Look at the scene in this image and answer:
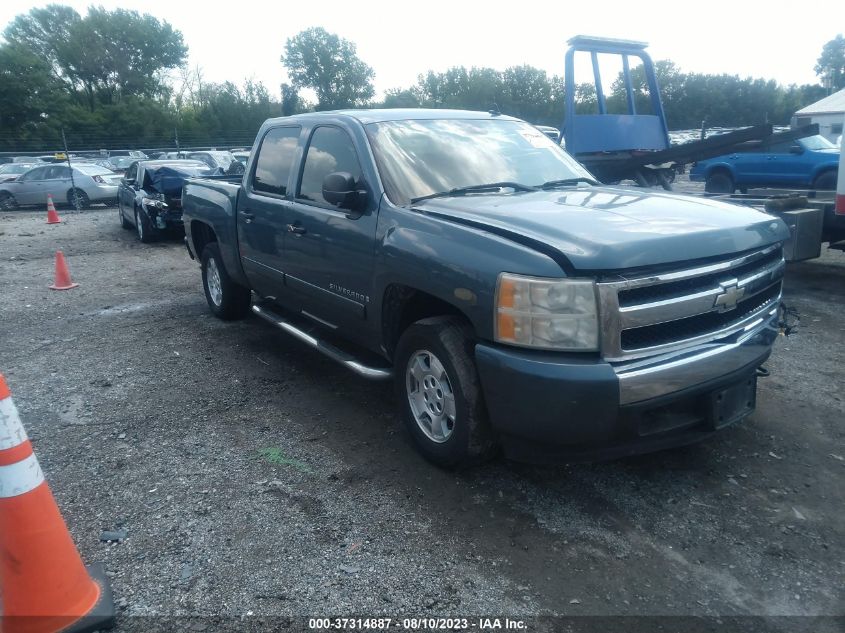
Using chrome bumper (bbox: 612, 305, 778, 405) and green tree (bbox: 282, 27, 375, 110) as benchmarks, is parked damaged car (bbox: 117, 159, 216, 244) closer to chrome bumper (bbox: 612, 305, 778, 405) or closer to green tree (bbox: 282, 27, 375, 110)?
chrome bumper (bbox: 612, 305, 778, 405)

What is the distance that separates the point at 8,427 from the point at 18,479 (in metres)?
0.21

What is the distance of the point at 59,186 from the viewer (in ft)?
69.7

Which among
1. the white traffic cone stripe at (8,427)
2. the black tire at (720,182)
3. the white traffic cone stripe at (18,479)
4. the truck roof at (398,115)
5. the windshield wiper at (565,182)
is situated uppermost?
the truck roof at (398,115)

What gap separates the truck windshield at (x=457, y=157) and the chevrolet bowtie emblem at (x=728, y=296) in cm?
154

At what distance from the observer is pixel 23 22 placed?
211 feet

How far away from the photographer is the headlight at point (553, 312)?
2984mm

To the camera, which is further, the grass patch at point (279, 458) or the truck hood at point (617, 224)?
the grass patch at point (279, 458)

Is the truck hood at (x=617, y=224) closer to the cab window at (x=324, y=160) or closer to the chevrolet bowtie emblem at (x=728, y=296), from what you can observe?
the chevrolet bowtie emblem at (x=728, y=296)

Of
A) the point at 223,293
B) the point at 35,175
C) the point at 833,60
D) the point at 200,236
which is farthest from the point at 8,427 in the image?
the point at 833,60

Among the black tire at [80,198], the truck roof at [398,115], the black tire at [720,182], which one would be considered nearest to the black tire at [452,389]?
the truck roof at [398,115]

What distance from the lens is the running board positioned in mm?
4109

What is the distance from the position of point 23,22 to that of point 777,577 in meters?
78.0

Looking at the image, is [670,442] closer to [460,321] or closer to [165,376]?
[460,321]

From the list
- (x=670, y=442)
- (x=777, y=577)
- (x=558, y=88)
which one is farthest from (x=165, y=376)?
(x=558, y=88)
